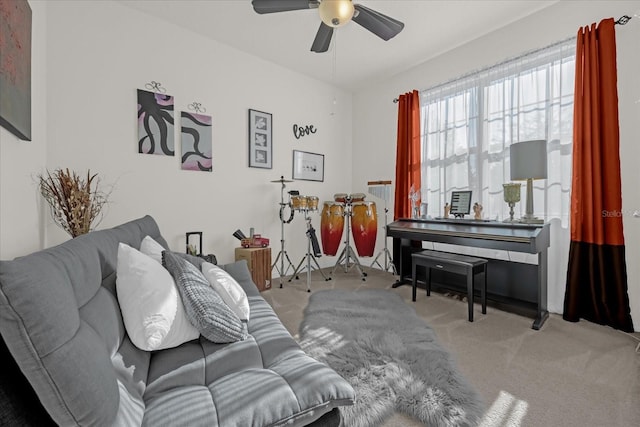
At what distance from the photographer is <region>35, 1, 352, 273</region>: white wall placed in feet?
8.28

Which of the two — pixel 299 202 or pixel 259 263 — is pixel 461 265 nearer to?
pixel 299 202

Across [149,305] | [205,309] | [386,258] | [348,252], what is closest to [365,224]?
[348,252]

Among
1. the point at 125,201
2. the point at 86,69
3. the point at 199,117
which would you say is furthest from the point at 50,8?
the point at 125,201

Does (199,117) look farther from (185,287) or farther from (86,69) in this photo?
(185,287)

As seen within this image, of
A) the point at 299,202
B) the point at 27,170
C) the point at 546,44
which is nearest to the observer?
the point at 27,170

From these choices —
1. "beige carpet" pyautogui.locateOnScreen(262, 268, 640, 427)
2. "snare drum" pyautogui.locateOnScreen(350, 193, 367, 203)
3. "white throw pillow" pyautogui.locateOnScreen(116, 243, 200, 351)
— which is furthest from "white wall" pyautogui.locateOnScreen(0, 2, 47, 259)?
"snare drum" pyautogui.locateOnScreen(350, 193, 367, 203)

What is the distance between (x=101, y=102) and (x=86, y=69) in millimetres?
277

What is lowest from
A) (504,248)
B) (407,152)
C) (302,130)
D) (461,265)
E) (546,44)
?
(461,265)

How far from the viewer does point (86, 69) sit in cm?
259

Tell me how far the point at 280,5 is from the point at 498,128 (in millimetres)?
2409

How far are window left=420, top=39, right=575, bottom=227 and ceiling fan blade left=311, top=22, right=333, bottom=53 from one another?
1800 millimetres

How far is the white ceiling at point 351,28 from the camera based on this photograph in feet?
8.94

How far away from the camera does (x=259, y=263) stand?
3289 millimetres

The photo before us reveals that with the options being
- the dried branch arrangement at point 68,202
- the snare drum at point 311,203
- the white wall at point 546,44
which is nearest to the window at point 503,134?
the white wall at point 546,44
